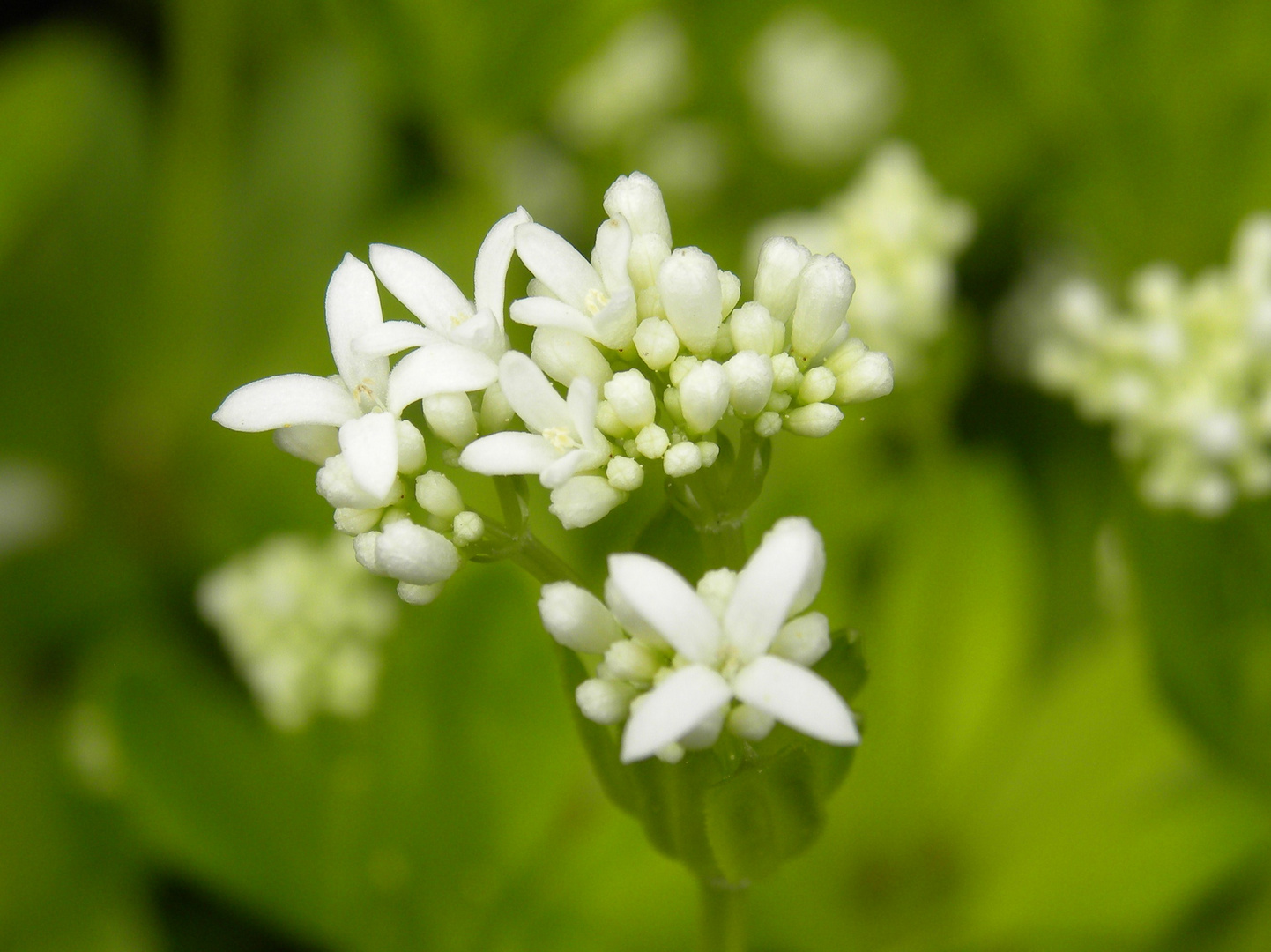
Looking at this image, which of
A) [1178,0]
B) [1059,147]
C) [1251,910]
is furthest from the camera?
[1059,147]

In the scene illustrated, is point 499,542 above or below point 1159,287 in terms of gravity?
below

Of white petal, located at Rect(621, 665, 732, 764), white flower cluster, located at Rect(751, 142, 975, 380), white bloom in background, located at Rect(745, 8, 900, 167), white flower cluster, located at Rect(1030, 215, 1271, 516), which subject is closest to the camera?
white petal, located at Rect(621, 665, 732, 764)

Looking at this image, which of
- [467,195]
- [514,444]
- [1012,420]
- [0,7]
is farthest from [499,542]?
[0,7]

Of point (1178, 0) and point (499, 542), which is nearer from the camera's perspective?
point (499, 542)

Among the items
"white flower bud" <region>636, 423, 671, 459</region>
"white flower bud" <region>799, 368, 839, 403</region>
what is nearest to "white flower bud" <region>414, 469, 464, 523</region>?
"white flower bud" <region>636, 423, 671, 459</region>

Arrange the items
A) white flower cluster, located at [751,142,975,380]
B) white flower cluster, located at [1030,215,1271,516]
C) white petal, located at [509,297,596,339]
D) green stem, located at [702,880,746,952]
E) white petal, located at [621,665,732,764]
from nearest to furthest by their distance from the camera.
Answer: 1. white petal, located at [621,665,732,764]
2. white petal, located at [509,297,596,339]
3. green stem, located at [702,880,746,952]
4. white flower cluster, located at [1030,215,1271,516]
5. white flower cluster, located at [751,142,975,380]

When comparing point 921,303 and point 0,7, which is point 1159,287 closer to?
point 921,303

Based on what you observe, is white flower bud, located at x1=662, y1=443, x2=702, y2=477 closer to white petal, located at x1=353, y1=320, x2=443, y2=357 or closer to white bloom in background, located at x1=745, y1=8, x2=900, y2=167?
white petal, located at x1=353, y1=320, x2=443, y2=357

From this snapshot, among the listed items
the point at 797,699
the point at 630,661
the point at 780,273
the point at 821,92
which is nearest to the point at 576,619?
the point at 630,661
